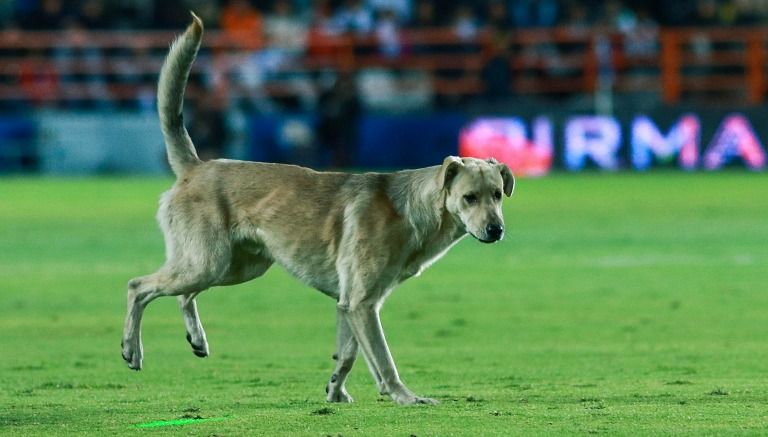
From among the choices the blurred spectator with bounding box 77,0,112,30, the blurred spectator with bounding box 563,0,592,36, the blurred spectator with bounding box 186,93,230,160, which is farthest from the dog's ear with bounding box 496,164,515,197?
the blurred spectator with bounding box 77,0,112,30

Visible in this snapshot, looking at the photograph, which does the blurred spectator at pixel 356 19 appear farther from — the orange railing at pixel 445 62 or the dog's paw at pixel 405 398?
the dog's paw at pixel 405 398

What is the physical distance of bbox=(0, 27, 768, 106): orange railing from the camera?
1326 inches

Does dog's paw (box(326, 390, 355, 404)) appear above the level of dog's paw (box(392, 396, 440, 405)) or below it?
below

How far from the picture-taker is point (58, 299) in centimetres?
1569

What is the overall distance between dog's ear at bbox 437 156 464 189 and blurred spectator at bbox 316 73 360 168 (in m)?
23.7

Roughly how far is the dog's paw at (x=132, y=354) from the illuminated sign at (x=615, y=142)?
22.9m

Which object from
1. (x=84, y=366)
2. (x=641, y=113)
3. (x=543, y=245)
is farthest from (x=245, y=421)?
(x=641, y=113)

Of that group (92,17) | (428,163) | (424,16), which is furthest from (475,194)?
(92,17)

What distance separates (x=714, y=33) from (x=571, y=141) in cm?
377

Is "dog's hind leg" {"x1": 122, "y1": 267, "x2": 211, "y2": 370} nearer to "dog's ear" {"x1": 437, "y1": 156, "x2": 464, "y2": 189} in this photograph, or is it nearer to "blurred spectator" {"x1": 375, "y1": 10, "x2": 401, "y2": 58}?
"dog's ear" {"x1": 437, "y1": 156, "x2": 464, "y2": 189}

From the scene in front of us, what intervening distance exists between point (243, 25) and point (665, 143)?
8.80m

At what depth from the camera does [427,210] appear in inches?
362

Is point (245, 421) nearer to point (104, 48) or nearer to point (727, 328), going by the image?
point (727, 328)

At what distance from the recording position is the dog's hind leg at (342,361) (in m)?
9.37
